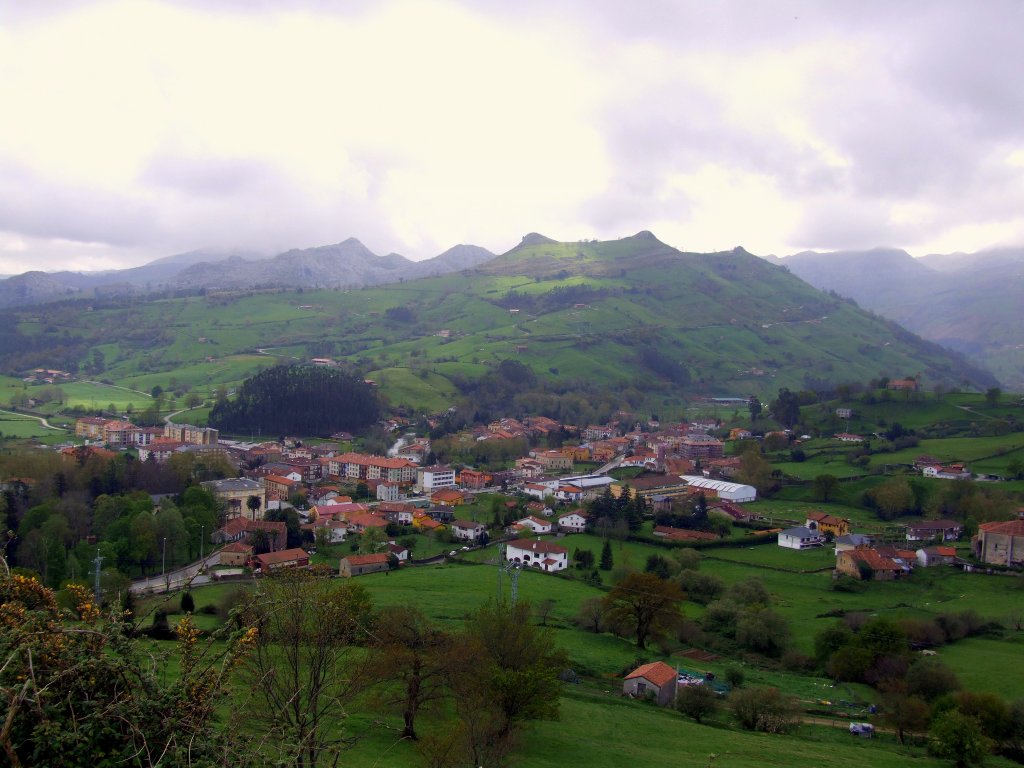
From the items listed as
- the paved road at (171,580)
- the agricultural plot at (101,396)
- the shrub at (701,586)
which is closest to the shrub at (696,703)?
the shrub at (701,586)

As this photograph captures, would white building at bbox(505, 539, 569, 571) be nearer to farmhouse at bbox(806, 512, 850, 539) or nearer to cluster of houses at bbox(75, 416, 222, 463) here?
farmhouse at bbox(806, 512, 850, 539)

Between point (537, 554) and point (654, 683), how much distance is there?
57.9 ft

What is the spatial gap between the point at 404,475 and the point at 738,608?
3781 cm

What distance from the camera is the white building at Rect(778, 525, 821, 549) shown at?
45562mm

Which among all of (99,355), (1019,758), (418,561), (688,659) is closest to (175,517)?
(418,561)

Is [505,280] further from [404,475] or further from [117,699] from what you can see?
Result: [117,699]

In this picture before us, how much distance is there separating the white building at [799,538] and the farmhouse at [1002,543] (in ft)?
→ 28.2

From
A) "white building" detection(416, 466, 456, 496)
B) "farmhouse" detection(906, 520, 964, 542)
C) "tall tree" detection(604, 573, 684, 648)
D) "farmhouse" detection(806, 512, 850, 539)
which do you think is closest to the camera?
"tall tree" detection(604, 573, 684, 648)

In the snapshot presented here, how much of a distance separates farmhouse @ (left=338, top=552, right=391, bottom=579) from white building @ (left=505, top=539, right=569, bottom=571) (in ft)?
23.7

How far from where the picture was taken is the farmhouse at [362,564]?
124 ft

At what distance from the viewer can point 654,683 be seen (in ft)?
78.1

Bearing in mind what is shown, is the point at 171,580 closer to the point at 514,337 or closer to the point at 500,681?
the point at 500,681

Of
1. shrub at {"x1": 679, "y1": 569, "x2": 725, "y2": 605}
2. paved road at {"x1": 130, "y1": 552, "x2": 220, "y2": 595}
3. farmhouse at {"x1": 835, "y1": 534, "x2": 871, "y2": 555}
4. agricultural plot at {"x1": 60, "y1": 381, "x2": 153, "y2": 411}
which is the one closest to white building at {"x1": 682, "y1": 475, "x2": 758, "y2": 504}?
farmhouse at {"x1": 835, "y1": 534, "x2": 871, "y2": 555}

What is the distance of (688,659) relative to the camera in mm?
28703
